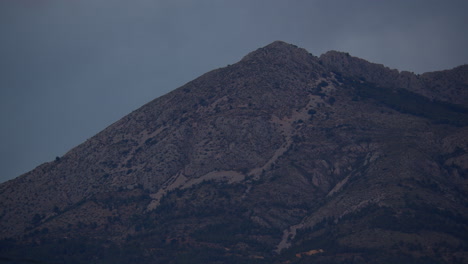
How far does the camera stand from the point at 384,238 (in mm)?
115250

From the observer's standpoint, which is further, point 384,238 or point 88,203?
point 88,203

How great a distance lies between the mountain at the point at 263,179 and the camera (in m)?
126

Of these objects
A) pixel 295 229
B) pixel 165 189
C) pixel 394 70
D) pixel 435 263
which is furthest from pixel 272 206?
pixel 394 70

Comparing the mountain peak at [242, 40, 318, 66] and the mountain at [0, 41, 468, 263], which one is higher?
the mountain peak at [242, 40, 318, 66]

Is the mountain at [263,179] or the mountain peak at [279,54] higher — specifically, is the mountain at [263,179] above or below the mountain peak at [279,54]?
below

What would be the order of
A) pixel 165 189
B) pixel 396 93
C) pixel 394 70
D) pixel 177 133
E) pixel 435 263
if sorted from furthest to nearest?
pixel 394 70, pixel 396 93, pixel 177 133, pixel 165 189, pixel 435 263

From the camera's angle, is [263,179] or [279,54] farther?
[279,54]

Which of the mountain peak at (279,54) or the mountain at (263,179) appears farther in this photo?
the mountain peak at (279,54)

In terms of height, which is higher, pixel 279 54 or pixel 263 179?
pixel 279 54

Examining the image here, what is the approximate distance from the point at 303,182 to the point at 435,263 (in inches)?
1805

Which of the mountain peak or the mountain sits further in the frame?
the mountain peak

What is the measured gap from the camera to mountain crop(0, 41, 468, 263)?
125562 mm

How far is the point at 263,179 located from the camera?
14988 cm

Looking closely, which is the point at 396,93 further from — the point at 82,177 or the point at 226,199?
the point at 82,177
